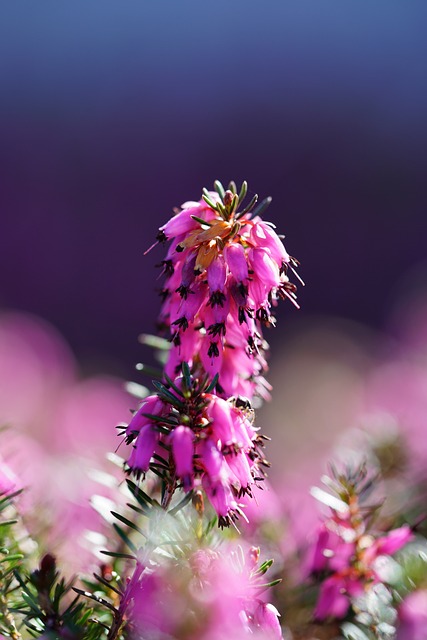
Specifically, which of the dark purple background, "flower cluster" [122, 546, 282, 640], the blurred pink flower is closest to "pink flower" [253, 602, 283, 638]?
"flower cluster" [122, 546, 282, 640]

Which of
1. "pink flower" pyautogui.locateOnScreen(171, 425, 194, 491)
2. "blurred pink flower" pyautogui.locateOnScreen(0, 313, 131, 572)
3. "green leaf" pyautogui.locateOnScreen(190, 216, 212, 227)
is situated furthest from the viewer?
"blurred pink flower" pyautogui.locateOnScreen(0, 313, 131, 572)

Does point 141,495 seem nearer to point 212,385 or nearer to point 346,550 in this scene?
point 212,385

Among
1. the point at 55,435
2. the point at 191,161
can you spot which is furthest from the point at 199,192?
the point at 55,435

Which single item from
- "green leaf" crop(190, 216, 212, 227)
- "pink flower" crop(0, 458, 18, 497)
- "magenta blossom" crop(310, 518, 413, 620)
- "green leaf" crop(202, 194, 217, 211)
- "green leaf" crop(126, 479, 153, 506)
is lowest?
"pink flower" crop(0, 458, 18, 497)

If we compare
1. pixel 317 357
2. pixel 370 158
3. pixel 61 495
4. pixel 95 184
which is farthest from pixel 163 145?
pixel 61 495

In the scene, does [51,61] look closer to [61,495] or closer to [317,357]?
[317,357]

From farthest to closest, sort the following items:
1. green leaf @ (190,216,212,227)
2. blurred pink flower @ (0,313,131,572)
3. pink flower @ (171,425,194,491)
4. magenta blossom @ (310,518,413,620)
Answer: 1. blurred pink flower @ (0,313,131,572)
2. magenta blossom @ (310,518,413,620)
3. green leaf @ (190,216,212,227)
4. pink flower @ (171,425,194,491)

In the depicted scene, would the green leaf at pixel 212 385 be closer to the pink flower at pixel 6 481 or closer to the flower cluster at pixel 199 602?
the flower cluster at pixel 199 602

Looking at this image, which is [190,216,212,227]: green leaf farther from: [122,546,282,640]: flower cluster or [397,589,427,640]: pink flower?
[397,589,427,640]: pink flower
